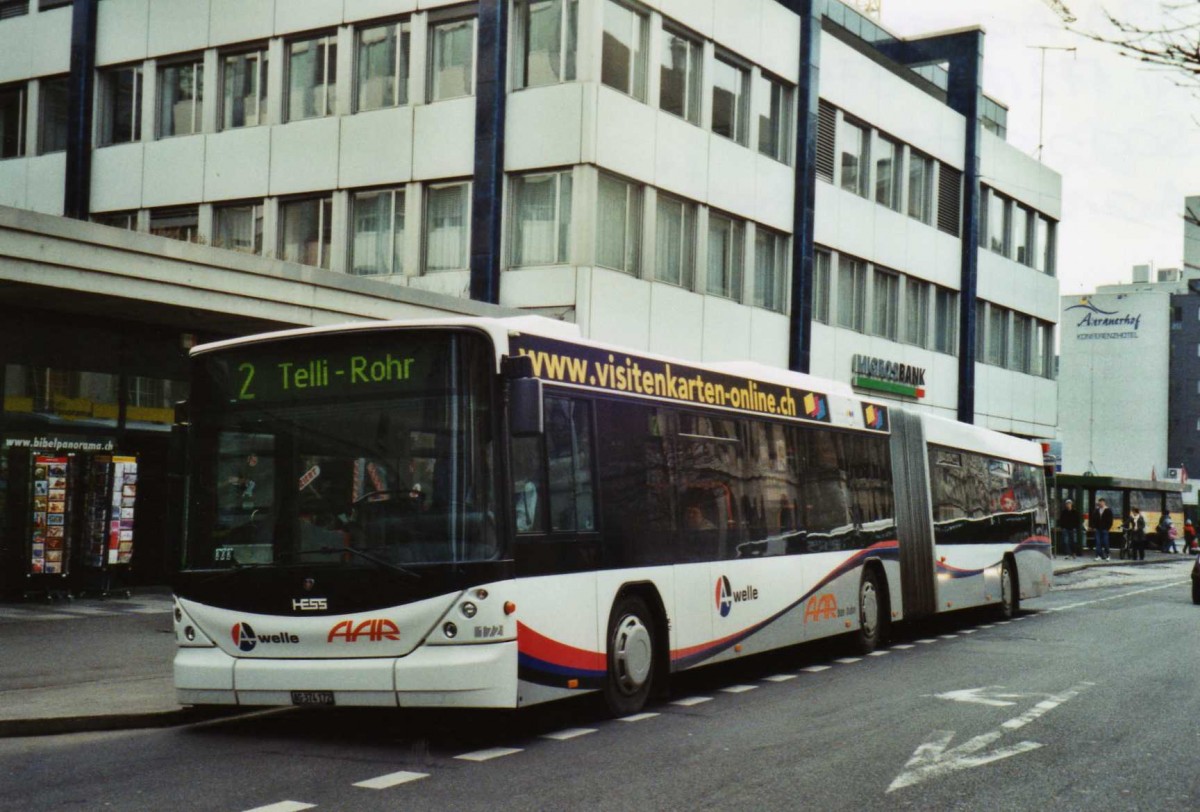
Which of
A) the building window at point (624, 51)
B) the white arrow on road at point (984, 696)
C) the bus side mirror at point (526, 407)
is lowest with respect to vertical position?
the white arrow on road at point (984, 696)

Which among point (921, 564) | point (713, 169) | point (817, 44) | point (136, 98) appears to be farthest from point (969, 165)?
point (921, 564)

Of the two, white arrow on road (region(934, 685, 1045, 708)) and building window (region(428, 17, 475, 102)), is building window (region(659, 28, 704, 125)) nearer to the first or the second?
building window (region(428, 17, 475, 102))

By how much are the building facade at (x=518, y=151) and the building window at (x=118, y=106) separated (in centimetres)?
5

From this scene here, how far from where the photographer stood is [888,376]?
3769cm

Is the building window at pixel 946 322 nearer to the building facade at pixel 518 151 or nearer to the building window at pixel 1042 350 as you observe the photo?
the building facade at pixel 518 151

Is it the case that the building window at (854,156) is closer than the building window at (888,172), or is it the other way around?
the building window at (854,156)

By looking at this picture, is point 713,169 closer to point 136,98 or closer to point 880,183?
point 880,183

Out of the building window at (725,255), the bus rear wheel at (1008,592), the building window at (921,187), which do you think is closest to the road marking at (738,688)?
the bus rear wheel at (1008,592)

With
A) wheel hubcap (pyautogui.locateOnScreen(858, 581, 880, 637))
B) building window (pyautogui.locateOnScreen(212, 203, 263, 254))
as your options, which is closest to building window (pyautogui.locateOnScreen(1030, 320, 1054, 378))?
building window (pyautogui.locateOnScreen(212, 203, 263, 254))

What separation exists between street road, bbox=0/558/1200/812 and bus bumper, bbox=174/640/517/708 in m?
0.33

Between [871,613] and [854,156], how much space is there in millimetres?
21354

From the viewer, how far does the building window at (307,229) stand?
2861cm

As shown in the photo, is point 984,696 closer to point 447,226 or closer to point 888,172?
point 447,226

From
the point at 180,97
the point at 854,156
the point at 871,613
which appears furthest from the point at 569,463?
the point at 854,156
